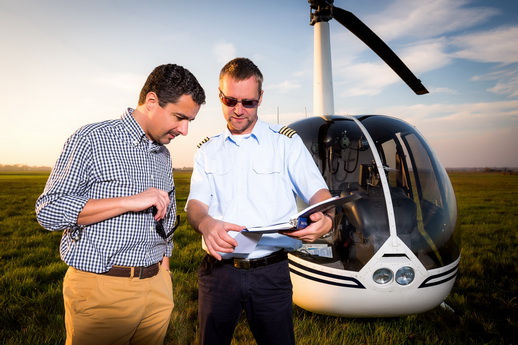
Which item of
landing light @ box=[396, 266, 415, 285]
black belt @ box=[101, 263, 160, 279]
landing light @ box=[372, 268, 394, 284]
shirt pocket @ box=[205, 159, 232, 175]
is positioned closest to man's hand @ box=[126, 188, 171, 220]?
black belt @ box=[101, 263, 160, 279]

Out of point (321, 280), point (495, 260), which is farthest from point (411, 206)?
point (495, 260)

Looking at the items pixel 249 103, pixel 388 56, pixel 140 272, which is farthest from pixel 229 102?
pixel 388 56

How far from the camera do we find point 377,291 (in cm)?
305

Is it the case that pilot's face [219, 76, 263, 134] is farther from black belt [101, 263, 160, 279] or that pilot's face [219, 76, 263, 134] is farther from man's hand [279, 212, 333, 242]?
black belt [101, 263, 160, 279]

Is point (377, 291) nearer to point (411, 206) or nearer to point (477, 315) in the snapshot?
point (411, 206)

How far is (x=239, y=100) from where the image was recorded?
233cm

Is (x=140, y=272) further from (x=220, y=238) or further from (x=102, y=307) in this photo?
(x=220, y=238)

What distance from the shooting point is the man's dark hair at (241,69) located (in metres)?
2.30

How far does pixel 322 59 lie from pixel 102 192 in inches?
299

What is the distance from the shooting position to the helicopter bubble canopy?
322cm

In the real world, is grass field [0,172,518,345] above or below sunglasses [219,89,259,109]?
below

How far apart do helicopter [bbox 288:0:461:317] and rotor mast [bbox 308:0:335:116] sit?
3.35 metres

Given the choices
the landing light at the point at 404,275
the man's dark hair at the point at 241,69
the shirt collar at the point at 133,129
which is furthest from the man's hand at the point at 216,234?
the landing light at the point at 404,275

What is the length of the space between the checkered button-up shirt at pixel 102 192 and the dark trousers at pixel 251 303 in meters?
0.50
